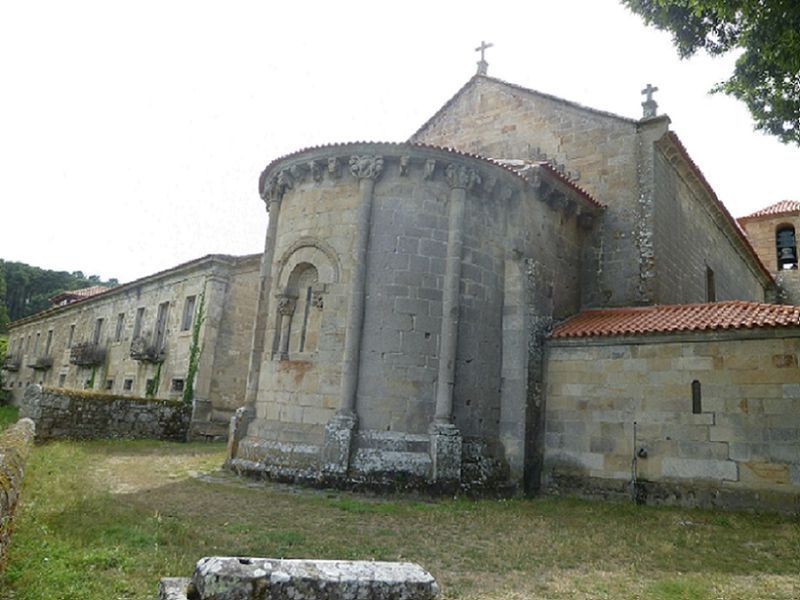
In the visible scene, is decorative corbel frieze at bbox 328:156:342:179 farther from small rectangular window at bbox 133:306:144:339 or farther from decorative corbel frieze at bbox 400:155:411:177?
small rectangular window at bbox 133:306:144:339

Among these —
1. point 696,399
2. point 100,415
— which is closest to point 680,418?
point 696,399

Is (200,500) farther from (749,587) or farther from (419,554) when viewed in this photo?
(749,587)

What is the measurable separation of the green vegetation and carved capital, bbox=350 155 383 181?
10.9m

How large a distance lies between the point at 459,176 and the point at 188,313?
13.5m

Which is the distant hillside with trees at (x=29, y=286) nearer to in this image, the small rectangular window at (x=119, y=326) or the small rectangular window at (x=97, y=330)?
the small rectangular window at (x=97, y=330)

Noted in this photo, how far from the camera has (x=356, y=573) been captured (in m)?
2.47

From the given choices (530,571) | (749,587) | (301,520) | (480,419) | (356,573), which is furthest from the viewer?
(480,419)

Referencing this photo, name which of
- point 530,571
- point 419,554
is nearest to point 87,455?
point 419,554

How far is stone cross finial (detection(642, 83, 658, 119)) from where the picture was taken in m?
13.9

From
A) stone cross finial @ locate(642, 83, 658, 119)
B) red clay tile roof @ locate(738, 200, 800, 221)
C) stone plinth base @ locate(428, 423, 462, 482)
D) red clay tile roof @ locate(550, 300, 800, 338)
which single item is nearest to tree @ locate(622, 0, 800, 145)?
red clay tile roof @ locate(550, 300, 800, 338)

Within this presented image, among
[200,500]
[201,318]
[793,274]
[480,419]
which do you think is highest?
Answer: [793,274]

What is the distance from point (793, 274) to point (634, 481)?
21.5 m

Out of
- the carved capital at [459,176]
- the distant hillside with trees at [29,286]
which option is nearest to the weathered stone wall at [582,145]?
the carved capital at [459,176]

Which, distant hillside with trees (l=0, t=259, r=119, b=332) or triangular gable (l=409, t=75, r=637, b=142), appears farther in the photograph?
distant hillside with trees (l=0, t=259, r=119, b=332)
